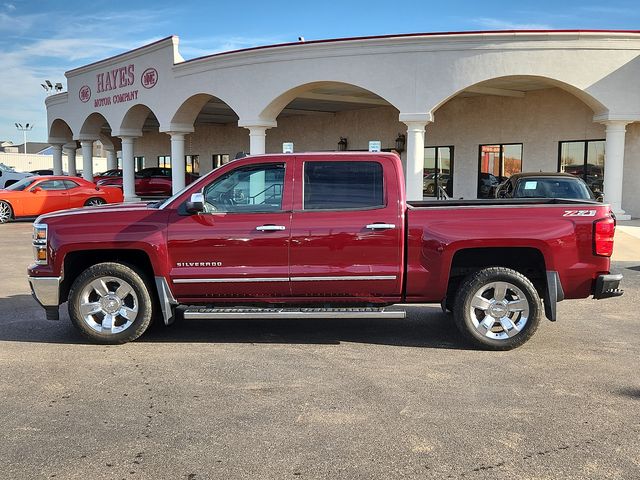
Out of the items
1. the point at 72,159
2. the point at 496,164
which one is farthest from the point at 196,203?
the point at 72,159

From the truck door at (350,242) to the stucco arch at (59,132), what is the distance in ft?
107

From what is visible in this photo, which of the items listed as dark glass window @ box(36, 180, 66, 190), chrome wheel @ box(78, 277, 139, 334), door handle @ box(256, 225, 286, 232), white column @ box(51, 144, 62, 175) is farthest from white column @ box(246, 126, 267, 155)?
white column @ box(51, 144, 62, 175)

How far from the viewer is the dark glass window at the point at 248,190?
6305 millimetres

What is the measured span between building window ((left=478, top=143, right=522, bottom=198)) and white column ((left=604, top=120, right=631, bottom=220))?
4.35m

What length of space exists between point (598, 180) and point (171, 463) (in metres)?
20.2

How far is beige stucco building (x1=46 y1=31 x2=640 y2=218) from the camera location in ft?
57.3

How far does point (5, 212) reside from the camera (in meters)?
19.6

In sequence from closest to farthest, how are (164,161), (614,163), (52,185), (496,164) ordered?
(614,163) < (52,185) < (496,164) < (164,161)

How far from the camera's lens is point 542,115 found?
21.7 m

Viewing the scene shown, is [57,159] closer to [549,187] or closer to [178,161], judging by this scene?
[178,161]

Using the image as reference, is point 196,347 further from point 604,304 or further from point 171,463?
point 604,304

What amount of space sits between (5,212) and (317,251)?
1672 cm

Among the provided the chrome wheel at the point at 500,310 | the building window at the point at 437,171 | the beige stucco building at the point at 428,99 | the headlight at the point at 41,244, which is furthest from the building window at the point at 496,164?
the headlight at the point at 41,244

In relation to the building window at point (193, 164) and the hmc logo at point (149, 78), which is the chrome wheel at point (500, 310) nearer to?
the hmc logo at point (149, 78)
